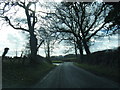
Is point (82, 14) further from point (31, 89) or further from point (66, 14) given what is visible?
point (31, 89)

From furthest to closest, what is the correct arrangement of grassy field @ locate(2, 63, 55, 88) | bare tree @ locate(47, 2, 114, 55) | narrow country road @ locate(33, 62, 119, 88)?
bare tree @ locate(47, 2, 114, 55)
grassy field @ locate(2, 63, 55, 88)
narrow country road @ locate(33, 62, 119, 88)

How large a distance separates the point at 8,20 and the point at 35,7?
5.48 m

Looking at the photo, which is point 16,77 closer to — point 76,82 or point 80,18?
point 76,82

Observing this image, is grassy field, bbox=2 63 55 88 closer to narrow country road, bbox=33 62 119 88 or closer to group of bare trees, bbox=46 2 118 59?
narrow country road, bbox=33 62 119 88

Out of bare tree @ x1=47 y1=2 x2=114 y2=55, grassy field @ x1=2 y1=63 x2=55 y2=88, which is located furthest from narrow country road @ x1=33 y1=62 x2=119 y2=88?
bare tree @ x1=47 y1=2 x2=114 y2=55

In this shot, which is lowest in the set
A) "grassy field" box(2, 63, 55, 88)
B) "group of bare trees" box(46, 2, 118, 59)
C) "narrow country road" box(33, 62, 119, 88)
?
"narrow country road" box(33, 62, 119, 88)

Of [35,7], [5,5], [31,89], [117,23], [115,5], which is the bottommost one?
[31,89]

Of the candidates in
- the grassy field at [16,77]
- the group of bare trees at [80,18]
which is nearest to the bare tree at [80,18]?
the group of bare trees at [80,18]

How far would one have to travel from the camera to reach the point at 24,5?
28672 mm

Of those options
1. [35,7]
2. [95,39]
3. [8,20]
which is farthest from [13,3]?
[95,39]

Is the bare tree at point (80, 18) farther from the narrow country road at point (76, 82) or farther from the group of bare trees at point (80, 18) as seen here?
the narrow country road at point (76, 82)

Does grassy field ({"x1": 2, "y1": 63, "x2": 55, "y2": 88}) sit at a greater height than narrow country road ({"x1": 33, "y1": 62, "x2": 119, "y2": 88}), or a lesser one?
greater

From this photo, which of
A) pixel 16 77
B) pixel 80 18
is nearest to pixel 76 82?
pixel 16 77

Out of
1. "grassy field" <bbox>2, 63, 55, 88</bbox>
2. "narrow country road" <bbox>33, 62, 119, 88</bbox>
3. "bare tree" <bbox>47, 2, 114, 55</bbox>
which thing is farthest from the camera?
"bare tree" <bbox>47, 2, 114, 55</bbox>
